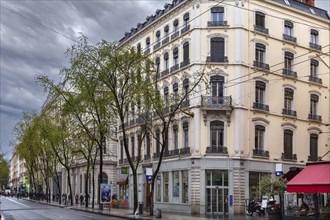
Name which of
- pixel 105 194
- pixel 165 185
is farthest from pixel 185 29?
pixel 105 194

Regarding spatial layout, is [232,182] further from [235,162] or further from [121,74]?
[121,74]

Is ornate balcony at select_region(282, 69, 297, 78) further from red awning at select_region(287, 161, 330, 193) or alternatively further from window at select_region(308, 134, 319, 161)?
red awning at select_region(287, 161, 330, 193)

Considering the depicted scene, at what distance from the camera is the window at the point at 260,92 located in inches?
1969

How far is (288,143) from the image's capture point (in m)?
52.1

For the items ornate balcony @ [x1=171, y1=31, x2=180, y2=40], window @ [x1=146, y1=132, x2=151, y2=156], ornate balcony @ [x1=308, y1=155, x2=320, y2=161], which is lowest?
ornate balcony @ [x1=308, y1=155, x2=320, y2=161]

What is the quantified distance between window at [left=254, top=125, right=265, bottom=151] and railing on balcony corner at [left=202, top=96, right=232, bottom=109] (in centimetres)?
410

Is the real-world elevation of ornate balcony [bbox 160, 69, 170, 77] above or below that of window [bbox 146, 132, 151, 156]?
above

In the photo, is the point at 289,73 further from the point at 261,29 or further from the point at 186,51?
the point at 186,51

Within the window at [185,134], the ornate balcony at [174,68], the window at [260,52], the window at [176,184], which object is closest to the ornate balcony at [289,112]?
the window at [260,52]

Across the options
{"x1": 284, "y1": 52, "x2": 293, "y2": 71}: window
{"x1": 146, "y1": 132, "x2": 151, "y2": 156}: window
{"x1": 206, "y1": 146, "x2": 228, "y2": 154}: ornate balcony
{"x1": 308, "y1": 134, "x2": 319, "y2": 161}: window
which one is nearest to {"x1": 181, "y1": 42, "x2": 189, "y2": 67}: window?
{"x1": 206, "y1": 146, "x2": 228, "y2": 154}: ornate balcony

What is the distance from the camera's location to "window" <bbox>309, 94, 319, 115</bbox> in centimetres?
5479

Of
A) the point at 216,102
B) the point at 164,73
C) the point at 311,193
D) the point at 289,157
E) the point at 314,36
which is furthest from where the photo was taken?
the point at 314,36

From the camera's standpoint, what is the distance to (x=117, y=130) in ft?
224

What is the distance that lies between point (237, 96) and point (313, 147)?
12.0m
